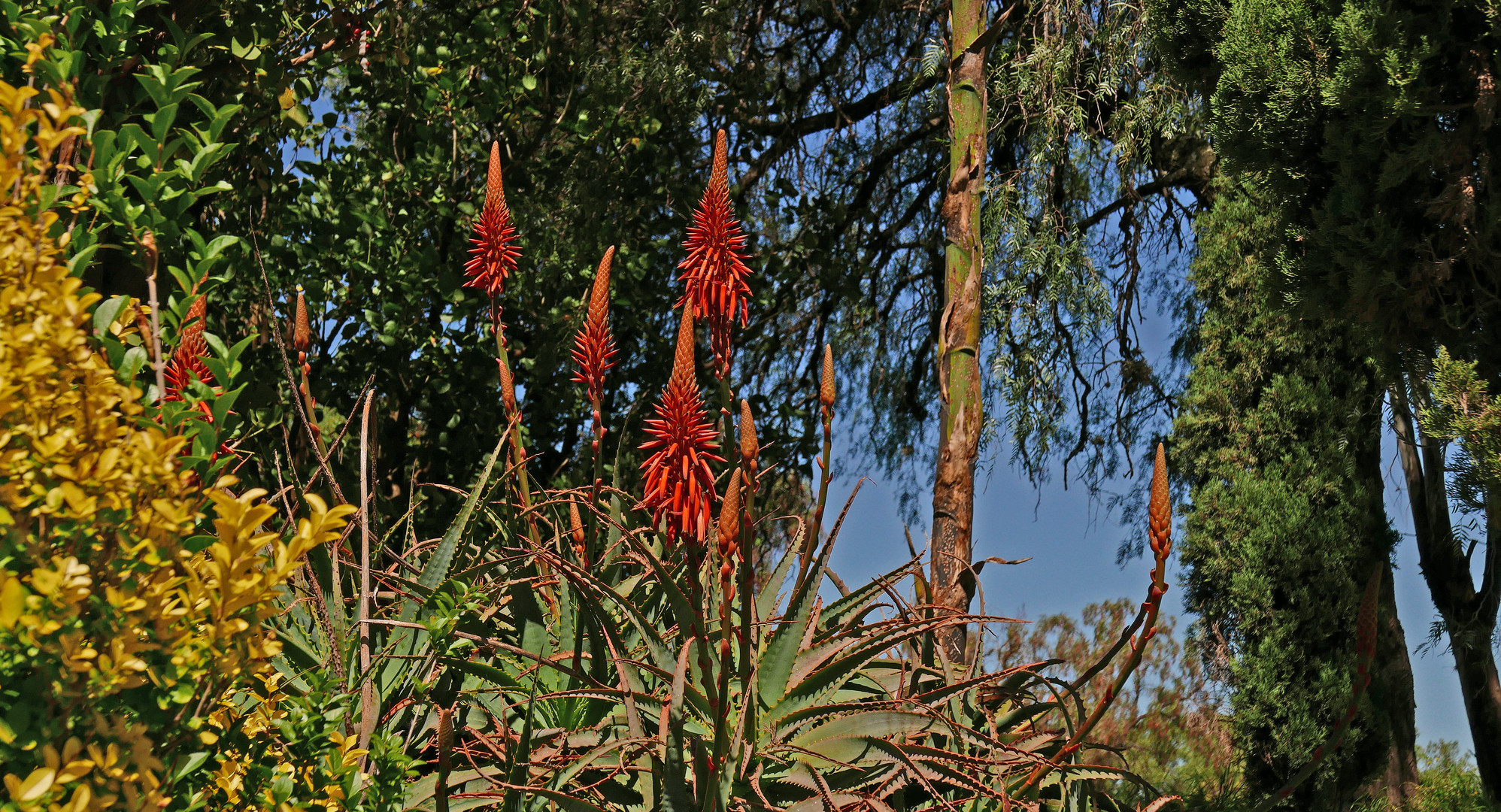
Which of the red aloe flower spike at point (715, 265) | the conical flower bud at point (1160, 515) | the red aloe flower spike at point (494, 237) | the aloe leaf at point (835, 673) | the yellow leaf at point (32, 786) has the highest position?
the red aloe flower spike at point (494, 237)

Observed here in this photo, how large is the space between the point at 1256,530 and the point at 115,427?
532 cm

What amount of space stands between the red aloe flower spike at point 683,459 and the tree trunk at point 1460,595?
423 cm

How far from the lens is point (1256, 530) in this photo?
536 centimetres

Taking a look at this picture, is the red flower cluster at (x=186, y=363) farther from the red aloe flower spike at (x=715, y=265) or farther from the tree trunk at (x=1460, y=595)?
the tree trunk at (x=1460, y=595)

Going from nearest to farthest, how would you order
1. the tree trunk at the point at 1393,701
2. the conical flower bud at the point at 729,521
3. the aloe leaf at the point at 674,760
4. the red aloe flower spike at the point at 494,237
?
the conical flower bud at the point at 729,521
the aloe leaf at the point at 674,760
the red aloe flower spike at the point at 494,237
the tree trunk at the point at 1393,701

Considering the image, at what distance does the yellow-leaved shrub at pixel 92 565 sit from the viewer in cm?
109

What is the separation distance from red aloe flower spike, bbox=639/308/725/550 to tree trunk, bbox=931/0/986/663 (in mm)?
780

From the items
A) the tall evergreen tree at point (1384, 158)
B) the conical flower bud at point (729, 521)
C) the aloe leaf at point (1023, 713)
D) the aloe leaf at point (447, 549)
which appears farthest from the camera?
the tall evergreen tree at point (1384, 158)

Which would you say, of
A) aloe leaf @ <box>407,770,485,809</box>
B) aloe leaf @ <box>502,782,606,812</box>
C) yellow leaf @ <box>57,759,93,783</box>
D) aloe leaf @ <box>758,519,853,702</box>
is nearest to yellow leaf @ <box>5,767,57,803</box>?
yellow leaf @ <box>57,759,93,783</box>

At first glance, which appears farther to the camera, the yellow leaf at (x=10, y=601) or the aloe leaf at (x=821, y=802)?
the aloe leaf at (x=821, y=802)

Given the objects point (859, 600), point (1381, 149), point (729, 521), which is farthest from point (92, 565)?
point (1381, 149)

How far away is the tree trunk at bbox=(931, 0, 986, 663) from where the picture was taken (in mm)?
2508

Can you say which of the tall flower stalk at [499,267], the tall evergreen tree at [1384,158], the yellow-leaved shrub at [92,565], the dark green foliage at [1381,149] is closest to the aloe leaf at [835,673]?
the tall flower stalk at [499,267]

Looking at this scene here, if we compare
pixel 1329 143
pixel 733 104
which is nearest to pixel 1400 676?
pixel 1329 143
